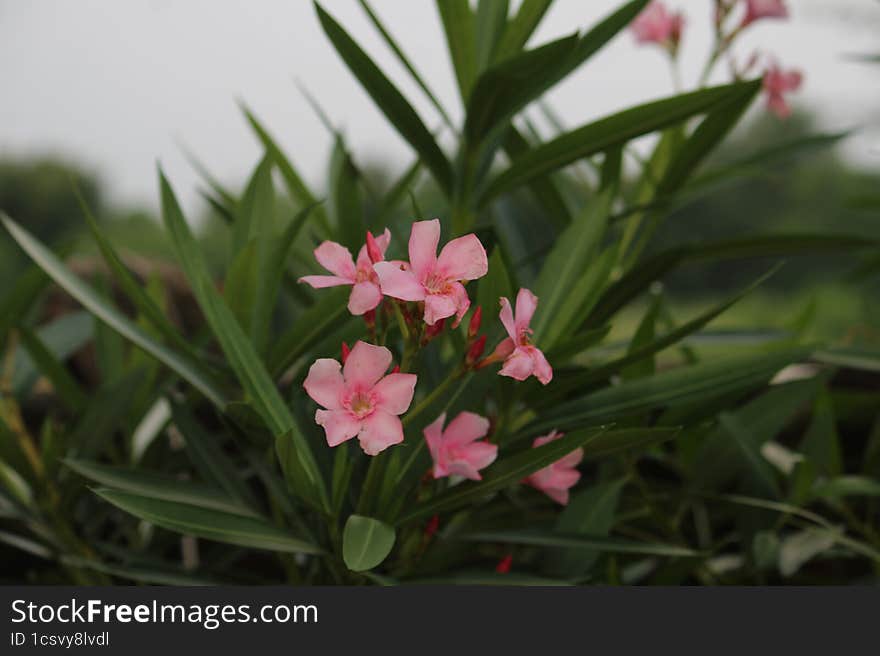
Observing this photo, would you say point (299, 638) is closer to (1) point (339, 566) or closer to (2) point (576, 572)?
(1) point (339, 566)

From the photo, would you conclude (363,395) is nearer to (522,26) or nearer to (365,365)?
(365,365)

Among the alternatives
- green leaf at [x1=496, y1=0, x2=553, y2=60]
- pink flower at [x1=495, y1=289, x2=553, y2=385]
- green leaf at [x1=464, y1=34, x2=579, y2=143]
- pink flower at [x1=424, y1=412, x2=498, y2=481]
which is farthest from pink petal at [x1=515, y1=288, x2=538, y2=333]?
green leaf at [x1=496, y1=0, x2=553, y2=60]

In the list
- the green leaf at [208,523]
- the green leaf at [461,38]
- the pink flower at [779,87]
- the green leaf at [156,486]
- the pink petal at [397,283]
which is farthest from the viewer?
the pink flower at [779,87]

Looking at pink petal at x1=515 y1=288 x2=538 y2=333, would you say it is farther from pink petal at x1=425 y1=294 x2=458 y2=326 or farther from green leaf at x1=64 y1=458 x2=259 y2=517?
green leaf at x1=64 y1=458 x2=259 y2=517

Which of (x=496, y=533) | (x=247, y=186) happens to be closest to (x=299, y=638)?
(x=496, y=533)

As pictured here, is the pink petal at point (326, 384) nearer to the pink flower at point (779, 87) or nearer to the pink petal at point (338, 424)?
the pink petal at point (338, 424)

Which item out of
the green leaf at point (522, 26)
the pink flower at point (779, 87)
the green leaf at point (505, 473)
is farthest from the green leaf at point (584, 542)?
the pink flower at point (779, 87)

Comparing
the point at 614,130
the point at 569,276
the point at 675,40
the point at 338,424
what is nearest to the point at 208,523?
the point at 338,424
